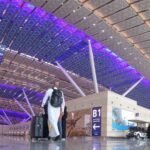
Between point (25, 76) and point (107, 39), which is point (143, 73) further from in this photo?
point (25, 76)

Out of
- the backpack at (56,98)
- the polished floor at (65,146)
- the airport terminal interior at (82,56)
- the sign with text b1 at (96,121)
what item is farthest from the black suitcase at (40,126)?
the sign with text b1 at (96,121)

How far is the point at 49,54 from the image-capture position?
33.3 meters

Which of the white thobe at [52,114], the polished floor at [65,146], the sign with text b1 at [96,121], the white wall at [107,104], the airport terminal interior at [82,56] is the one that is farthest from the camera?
the sign with text b1 at [96,121]

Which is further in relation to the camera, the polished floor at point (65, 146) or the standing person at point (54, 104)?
the standing person at point (54, 104)

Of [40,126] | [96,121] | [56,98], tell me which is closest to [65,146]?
[56,98]

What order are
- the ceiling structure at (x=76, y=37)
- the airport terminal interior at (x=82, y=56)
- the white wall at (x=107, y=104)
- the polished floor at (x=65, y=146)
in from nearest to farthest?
the polished floor at (x=65, y=146)
the airport terminal interior at (x=82, y=56)
the white wall at (x=107, y=104)
the ceiling structure at (x=76, y=37)

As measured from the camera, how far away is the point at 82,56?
34375 millimetres

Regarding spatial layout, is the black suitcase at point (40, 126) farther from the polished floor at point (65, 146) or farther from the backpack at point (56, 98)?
the polished floor at point (65, 146)

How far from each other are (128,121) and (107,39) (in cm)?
1071

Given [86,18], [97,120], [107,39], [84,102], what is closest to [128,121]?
[97,120]

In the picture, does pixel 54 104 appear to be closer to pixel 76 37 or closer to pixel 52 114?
pixel 52 114

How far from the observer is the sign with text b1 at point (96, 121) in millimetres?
18455

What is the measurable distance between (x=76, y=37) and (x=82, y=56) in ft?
20.7

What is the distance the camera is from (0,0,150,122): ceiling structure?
21.9m
